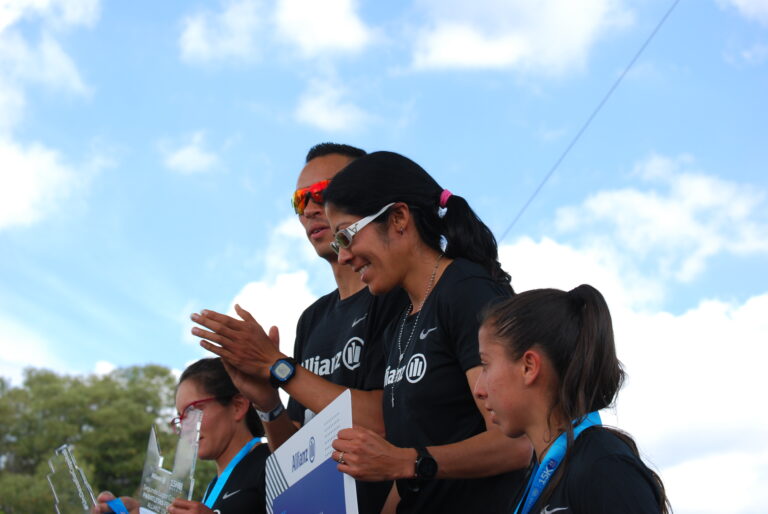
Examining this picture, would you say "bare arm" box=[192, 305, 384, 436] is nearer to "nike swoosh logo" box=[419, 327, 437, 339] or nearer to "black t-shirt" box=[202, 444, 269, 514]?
"nike swoosh logo" box=[419, 327, 437, 339]

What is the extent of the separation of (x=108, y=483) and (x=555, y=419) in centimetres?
3378

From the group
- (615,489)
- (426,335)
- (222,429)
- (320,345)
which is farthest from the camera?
(222,429)

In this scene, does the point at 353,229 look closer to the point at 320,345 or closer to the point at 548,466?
the point at 320,345

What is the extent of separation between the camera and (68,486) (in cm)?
378

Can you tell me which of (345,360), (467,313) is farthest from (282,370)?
(467,313)

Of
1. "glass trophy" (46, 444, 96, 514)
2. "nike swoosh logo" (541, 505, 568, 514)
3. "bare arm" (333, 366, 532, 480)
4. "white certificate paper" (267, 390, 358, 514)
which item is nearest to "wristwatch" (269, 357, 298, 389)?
"white certificate paper" (267, 390, 358, 514)

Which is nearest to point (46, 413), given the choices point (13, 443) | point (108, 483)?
point (13, 443)

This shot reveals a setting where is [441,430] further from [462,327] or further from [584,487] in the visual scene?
[584,487]

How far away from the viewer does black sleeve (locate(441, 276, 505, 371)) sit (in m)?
2.89

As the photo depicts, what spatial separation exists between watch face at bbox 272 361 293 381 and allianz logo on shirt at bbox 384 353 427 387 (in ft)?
1.32

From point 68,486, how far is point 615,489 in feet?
8.46

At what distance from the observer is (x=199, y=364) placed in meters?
4.59

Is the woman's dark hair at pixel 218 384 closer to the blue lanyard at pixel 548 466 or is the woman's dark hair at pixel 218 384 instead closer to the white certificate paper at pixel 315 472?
the white certificate paper at pixel 315 472

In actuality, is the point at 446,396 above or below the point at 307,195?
below
